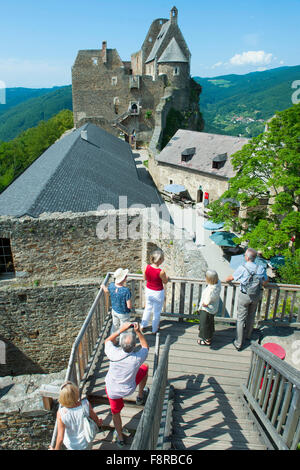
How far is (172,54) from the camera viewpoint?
3666cm

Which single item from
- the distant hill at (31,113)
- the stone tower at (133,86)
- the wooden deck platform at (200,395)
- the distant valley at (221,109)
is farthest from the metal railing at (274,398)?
the distant hill at (31,113)

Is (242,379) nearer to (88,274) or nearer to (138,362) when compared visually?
(138,362)

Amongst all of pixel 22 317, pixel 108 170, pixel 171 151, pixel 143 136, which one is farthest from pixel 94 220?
pixel 143 136

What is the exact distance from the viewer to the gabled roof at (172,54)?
1436 inches

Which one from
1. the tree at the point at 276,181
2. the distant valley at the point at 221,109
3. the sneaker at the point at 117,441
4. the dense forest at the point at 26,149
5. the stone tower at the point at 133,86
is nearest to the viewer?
the sneaker at the point at 117,441

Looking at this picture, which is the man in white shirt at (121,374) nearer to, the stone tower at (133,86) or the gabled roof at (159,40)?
the stone tower at (133,86)

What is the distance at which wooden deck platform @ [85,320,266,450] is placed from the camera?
3.96m

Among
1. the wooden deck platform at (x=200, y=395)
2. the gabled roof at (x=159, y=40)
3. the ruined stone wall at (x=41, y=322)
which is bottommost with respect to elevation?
the ruined stone wall at (x=41, y=322)

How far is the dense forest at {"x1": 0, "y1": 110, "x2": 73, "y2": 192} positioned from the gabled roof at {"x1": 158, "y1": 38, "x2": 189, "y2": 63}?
20.9 meters

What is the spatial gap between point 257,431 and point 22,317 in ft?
29.3

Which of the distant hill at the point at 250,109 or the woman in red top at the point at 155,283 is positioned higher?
the distant hill at the point at 250,109

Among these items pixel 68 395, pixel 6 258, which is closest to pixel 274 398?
pixel 68 395

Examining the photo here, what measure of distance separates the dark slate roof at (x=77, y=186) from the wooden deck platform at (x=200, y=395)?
21.8ft

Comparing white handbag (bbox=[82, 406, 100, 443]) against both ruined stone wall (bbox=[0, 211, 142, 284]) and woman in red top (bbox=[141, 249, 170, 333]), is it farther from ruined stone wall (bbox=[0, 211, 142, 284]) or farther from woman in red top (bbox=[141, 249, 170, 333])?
ruined stone wall (bbox=[0, 211, 142, 284])
